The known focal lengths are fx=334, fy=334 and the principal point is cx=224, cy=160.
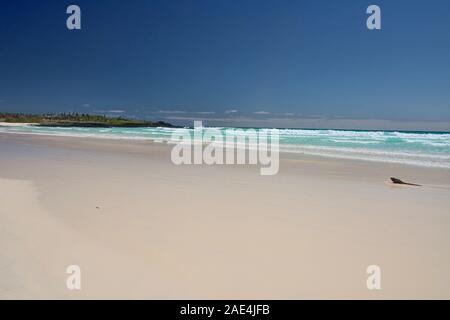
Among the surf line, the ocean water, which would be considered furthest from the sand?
the ocean water

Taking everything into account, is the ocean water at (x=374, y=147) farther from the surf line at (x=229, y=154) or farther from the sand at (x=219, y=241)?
the sand at (x=219, y=241)

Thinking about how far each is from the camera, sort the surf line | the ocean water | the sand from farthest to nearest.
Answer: the ocean water, the surf line, the sand

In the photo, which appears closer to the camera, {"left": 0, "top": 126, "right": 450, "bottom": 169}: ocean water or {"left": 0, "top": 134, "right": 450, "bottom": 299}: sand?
{"left": 0, "top": 134, "right": 450, "bottom": 299}: sand

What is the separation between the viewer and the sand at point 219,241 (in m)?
2.59

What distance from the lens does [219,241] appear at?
3.46 meters

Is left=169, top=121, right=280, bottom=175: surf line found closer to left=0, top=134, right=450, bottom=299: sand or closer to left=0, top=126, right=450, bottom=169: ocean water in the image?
left=0, top=126, right=450, bottom=169: ocean water

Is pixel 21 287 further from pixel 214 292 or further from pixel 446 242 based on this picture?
pixel 446 242

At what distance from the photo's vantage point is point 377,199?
5.64 m

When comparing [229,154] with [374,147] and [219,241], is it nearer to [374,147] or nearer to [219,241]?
[374,147]

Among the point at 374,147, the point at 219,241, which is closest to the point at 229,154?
the point at 374,147

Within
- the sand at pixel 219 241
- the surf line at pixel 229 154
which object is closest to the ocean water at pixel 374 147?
the surf line at pixel 229 154

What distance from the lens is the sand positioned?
2586 mm
